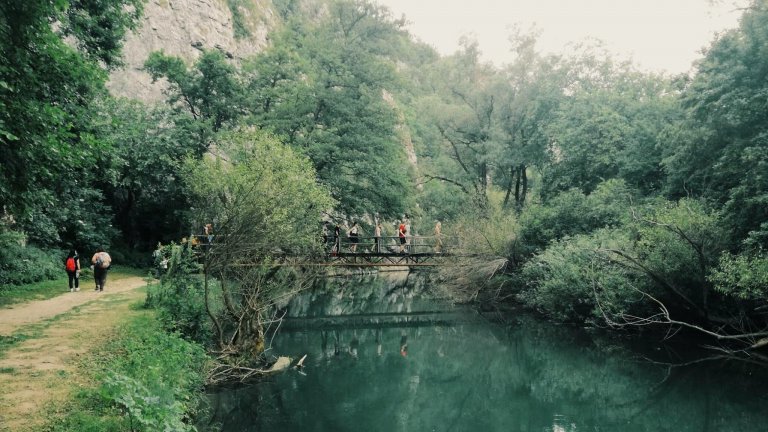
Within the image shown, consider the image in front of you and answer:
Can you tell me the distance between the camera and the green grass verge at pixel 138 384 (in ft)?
21.8

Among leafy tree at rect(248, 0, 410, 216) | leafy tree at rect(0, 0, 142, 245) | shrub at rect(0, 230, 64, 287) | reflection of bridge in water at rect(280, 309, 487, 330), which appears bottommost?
reflection of bridge in water at rect(280, 309, 487, 330)

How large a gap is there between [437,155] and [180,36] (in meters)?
23.3

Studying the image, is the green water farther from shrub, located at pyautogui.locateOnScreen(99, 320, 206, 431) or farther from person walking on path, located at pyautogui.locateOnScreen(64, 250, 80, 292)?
person walking on path, located at pyautogui.locateOnScreen(64, 250, 80, 292)

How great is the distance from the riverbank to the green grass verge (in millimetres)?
14

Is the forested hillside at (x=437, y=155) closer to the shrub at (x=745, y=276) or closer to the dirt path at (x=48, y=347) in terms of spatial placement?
the shrub at (x=745, y=276)

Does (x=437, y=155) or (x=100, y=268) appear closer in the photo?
(x=100, y=268)

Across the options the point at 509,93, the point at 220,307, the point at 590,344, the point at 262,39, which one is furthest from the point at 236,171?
the point at 262,39

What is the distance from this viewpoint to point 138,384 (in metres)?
6.88

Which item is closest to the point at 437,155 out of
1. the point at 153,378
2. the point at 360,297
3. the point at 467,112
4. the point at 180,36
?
the point at 467,112

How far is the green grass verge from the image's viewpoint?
6.64 m

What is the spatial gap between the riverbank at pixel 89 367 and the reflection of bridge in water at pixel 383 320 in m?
9.23

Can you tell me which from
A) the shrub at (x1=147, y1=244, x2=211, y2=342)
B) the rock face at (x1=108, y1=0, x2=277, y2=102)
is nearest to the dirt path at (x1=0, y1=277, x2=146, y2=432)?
the shrub at (x1=147, y1=244, x2=211, y2=342)

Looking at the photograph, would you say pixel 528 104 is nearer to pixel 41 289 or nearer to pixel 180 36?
pixel 180 36

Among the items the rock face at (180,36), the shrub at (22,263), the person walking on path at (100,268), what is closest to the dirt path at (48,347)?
the person walking on path at (100,268)
